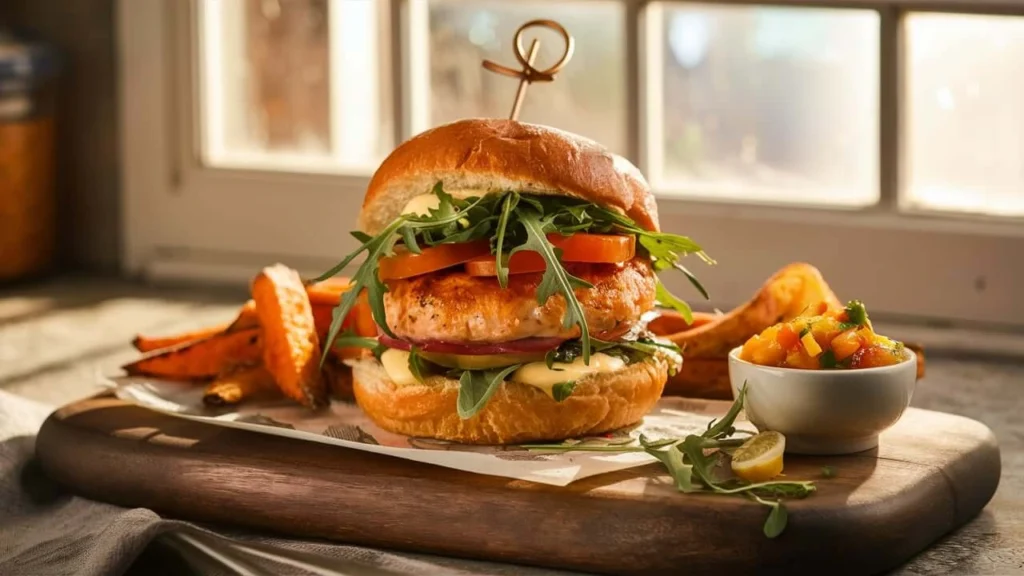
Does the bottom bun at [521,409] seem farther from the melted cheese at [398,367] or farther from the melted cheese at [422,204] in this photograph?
the melted cheese at [422,204]

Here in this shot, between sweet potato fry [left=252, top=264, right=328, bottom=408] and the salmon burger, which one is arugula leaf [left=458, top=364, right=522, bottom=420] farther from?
sweet potato fry [left=252, top=264, right=328, bottom=408]

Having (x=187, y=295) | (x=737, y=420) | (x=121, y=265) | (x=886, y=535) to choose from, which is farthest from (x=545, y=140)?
(x=121, y=265)

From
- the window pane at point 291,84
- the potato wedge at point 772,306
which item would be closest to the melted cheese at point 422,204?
Result: the potato wedge at point 772,306

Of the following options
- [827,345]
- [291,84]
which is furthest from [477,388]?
[291,84]

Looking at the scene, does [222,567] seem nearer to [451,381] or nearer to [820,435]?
[451,381]

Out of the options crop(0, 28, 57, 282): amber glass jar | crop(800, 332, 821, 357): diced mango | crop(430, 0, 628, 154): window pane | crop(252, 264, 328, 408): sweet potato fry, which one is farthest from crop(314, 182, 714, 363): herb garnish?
crop(0, 28, 57, 282): amber glass jar
